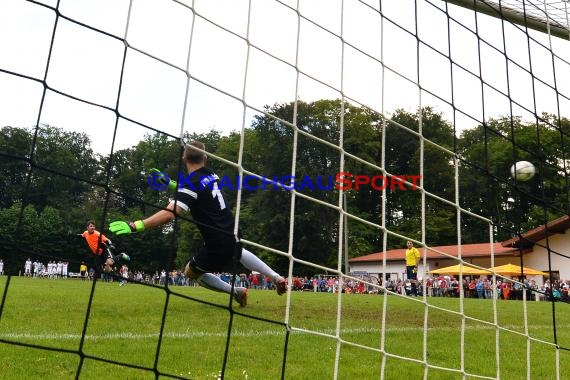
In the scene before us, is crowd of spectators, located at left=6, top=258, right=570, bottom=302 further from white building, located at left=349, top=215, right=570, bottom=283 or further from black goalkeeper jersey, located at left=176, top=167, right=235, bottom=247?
black goalkeeper jersey, located at left=176, top=167, right=235, bottom=247

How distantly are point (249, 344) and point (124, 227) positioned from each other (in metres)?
2.35

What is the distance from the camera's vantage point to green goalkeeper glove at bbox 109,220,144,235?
123 inches

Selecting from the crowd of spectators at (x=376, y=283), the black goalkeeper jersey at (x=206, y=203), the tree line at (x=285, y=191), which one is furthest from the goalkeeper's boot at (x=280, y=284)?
the crowd of spectators at (x=376, y=283)

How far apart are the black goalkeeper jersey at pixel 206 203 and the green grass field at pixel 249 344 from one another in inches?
19.7

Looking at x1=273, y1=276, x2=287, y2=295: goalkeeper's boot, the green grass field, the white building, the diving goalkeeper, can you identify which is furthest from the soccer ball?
the diving goalkeeper

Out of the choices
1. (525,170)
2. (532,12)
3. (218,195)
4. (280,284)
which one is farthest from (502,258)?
(218,195)

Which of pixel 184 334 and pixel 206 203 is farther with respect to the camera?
pixel 184 334

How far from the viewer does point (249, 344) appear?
5.15 metres

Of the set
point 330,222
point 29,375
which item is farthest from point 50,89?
point 330,222

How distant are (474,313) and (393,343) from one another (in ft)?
13.1

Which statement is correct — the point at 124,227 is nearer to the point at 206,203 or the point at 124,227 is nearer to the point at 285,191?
the point at 206,203

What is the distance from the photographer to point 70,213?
21.6 m

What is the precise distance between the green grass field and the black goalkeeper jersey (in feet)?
1.64

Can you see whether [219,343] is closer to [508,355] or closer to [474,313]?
[508,355]
